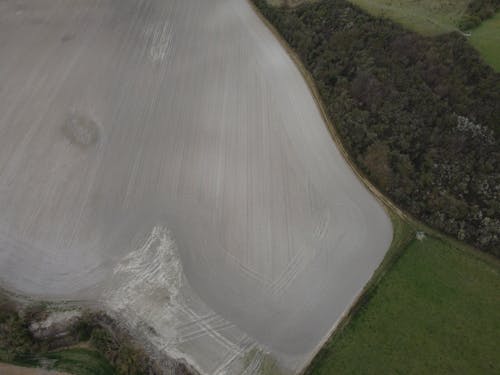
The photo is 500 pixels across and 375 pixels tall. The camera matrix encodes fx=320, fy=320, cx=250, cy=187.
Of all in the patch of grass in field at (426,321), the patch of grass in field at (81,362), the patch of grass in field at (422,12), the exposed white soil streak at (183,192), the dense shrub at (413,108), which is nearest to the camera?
the patch of grass in field at (81,362)

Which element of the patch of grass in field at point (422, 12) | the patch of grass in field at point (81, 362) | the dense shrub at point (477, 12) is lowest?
the patch of grass in field at point (81, 362)

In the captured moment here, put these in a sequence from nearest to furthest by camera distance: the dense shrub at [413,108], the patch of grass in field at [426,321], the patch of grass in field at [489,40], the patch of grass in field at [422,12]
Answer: the patch of grass in field at [426,321] < the dense shrub at [413,108] < the patch of grass in field at [489,40] < the patch of grass in field at [422,12]

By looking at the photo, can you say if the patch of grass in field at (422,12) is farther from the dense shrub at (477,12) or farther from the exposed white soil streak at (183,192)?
the exposed white soil streak at (183,192)

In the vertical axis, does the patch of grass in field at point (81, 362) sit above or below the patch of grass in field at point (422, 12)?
below

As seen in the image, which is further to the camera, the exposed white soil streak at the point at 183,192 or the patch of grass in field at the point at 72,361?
the exposed white soil streak at the point at 183,192

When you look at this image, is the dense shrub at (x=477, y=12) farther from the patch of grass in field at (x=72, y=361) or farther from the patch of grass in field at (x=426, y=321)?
the patch of grass in field at (x=72, y=361)

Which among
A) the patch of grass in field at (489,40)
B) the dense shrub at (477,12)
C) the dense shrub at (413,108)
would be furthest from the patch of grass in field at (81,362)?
the dense shrub at (477,12)

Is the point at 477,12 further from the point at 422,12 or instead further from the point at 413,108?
the point at 413,108
